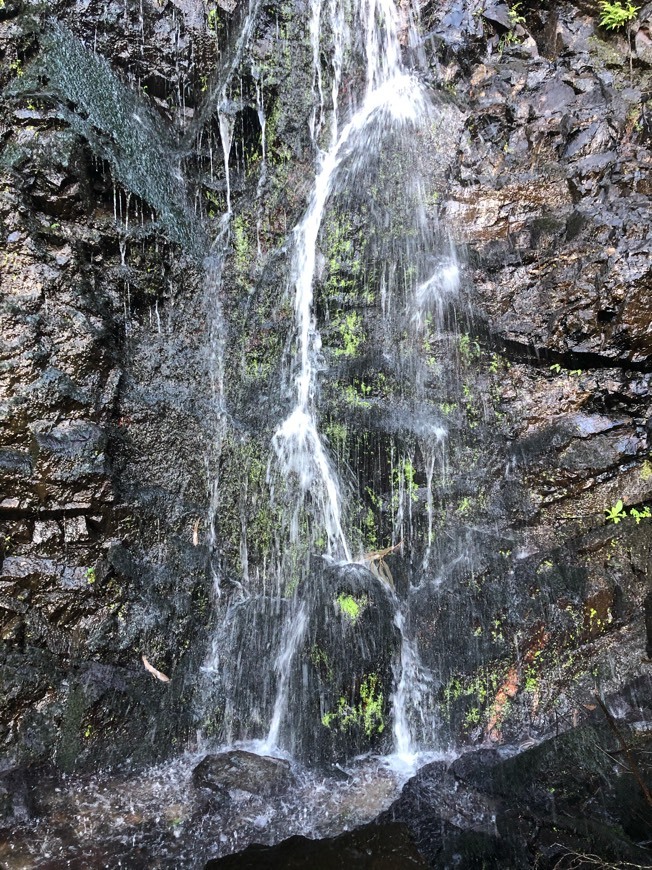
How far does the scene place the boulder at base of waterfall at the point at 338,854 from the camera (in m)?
3.78

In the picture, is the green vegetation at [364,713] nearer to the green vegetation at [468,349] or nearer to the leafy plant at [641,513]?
the leafy plant at [641,513]

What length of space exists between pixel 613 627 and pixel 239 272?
481cm

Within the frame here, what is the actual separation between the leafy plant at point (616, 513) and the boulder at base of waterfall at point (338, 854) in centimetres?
306

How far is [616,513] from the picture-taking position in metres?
5.07

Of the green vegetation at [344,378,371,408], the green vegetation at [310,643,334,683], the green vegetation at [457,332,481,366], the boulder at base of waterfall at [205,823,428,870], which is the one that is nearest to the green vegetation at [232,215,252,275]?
the green vegetation at [344,378,371,408]

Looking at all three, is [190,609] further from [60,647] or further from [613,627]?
[613,627]

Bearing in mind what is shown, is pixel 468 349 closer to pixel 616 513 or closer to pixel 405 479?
pixel 405 479

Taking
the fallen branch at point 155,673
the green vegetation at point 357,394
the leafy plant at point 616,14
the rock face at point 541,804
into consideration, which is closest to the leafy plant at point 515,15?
the leafy plant at point 616,14

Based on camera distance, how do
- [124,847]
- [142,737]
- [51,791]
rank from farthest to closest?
[142,737] → [51,791] → [124,847]

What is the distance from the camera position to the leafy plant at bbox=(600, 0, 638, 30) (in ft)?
18.0

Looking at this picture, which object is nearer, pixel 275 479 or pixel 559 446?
pixel 559 446

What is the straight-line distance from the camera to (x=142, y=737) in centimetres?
461

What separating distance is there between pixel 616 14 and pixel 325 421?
484 centimetres

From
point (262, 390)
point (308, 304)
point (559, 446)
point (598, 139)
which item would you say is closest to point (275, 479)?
point (262, 390)
